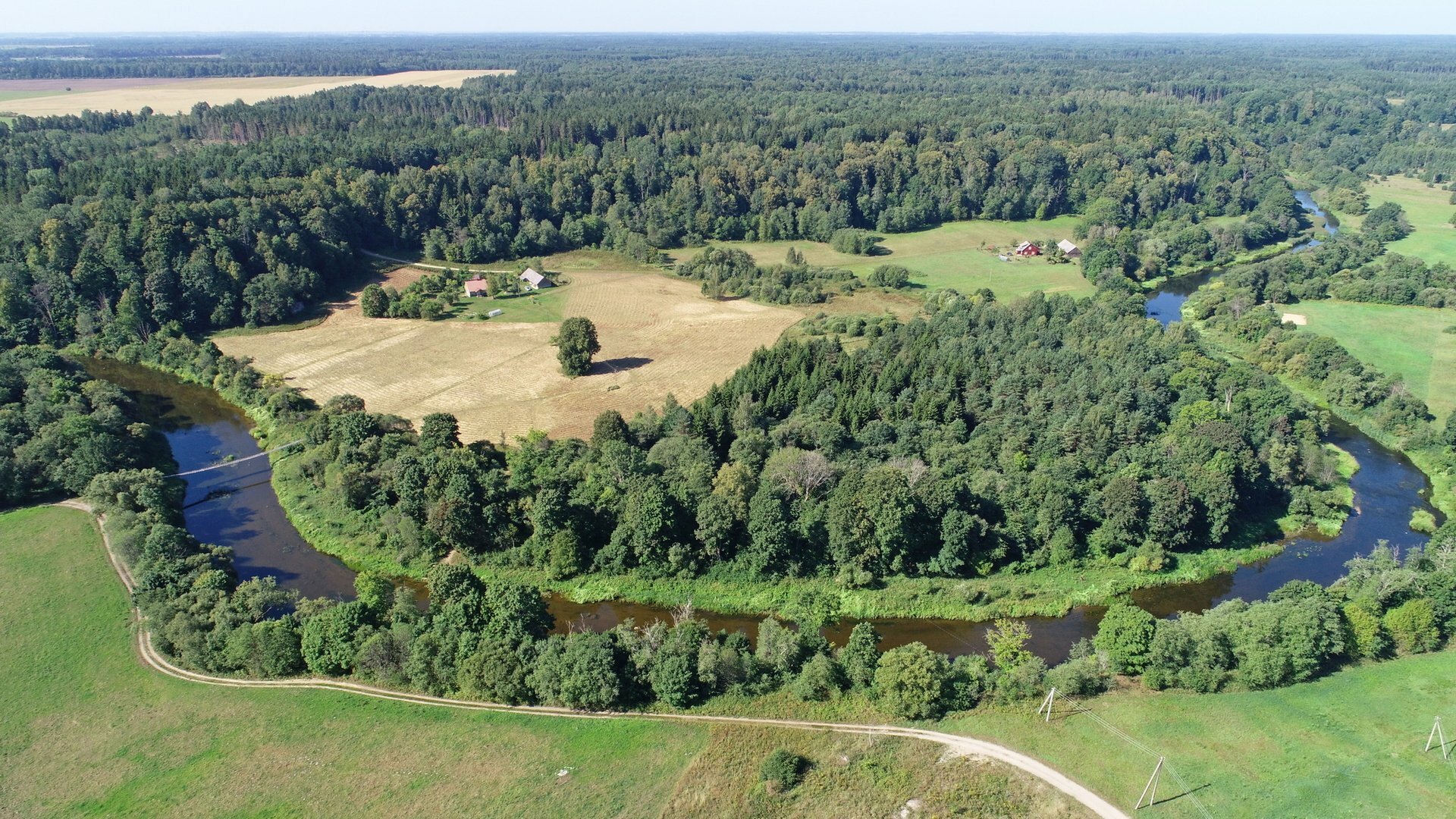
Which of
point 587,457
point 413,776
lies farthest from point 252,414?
point 413,776

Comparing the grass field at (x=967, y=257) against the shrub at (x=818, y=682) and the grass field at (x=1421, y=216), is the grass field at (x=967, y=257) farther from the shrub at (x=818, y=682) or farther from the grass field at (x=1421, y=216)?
the shrub at (x=818, y=682)

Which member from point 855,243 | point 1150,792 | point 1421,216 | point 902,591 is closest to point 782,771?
point 1150,792

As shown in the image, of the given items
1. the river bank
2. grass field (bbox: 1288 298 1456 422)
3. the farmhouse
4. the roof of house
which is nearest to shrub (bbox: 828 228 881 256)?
the farmhouse

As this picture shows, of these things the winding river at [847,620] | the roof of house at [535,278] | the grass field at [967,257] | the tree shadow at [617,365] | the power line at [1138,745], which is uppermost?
the roof of house at [535,278]

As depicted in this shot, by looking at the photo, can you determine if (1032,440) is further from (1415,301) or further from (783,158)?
(783,158)

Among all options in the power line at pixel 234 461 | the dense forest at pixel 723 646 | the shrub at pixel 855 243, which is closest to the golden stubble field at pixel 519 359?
the power line at pixel 234 461

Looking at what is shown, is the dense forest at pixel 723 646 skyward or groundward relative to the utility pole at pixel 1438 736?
skyward

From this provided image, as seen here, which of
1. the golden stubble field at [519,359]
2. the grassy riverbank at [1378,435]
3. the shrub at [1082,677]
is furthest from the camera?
the golden stubble field at [519,359]
